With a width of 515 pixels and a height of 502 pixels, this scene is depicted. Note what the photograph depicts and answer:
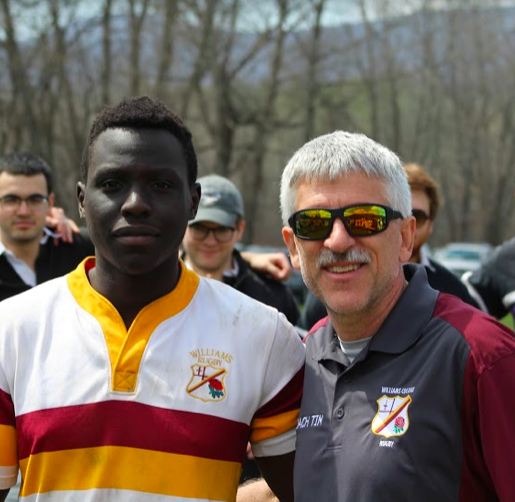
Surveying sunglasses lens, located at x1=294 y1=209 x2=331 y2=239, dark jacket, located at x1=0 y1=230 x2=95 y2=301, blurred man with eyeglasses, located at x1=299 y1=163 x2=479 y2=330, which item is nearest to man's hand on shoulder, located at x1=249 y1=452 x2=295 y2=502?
sunglasses lens, located at x1=294 y1=209 x2=331 y2=239

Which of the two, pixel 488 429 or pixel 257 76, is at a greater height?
pixel 257 76

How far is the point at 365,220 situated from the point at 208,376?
69 cm

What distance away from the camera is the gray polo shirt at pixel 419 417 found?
222 centimetres

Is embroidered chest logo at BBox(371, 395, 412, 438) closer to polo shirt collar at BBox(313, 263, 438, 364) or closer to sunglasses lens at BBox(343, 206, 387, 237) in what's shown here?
polo shirt collar at BBox(313, 263, 438, 364)

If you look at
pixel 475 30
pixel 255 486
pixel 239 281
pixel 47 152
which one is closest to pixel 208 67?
pixel 47 152

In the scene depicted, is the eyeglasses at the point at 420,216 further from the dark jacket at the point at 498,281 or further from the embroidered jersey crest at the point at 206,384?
the embroidered jersey crest at the point at 206,384

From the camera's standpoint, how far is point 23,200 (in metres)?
5.46

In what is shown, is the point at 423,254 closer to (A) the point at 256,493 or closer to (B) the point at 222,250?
(B) the point at 222,250

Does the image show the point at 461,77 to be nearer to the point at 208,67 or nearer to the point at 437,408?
the point at 208,67

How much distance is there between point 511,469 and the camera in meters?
2.17

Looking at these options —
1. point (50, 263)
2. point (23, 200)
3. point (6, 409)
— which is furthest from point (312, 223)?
point (23, 200)

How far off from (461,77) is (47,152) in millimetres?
22497

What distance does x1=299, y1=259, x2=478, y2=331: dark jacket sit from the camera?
460cm

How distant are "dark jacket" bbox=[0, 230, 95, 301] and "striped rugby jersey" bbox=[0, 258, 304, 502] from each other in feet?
8.68
